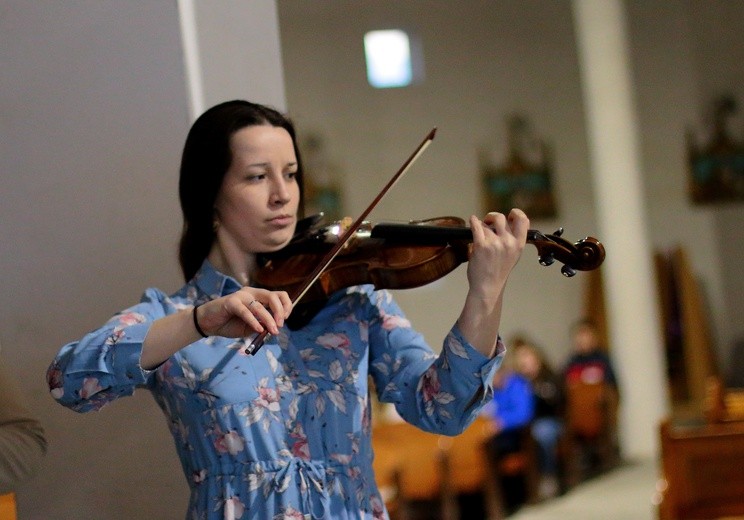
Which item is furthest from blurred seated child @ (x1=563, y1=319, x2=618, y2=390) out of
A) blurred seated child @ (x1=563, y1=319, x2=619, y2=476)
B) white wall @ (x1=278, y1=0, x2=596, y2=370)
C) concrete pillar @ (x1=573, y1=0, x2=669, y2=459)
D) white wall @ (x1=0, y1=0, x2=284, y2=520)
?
white wall @ (x1=0, y1=0, x2=284, y2=520)

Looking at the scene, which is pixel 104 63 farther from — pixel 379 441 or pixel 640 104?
pixel 640 104

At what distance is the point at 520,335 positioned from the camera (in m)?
10.8

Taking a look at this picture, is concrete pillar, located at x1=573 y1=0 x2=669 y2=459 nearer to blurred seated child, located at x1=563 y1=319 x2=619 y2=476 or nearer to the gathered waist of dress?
blurred seated child, located at x1=563 y1=319 x2=619 y2=476

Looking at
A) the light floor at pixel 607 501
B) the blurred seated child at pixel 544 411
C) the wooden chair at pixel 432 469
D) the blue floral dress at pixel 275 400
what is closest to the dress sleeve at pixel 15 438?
the blue floral dress at pixel 275 400

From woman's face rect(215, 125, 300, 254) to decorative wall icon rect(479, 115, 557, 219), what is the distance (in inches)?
363

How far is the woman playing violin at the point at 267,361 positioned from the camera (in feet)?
5.73

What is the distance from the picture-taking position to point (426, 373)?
6.09ft

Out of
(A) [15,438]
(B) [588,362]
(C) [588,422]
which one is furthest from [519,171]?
(A) [15,438]

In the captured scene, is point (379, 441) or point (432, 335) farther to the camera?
point (432, 335)

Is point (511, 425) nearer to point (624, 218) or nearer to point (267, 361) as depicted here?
point (624, 218)

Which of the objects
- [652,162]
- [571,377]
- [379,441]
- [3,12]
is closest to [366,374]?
[3,12]

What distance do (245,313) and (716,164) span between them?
10.3 meters

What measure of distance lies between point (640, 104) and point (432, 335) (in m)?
3.31

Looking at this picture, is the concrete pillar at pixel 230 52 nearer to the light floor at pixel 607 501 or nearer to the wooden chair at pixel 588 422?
the light floor at pixel 607 501
